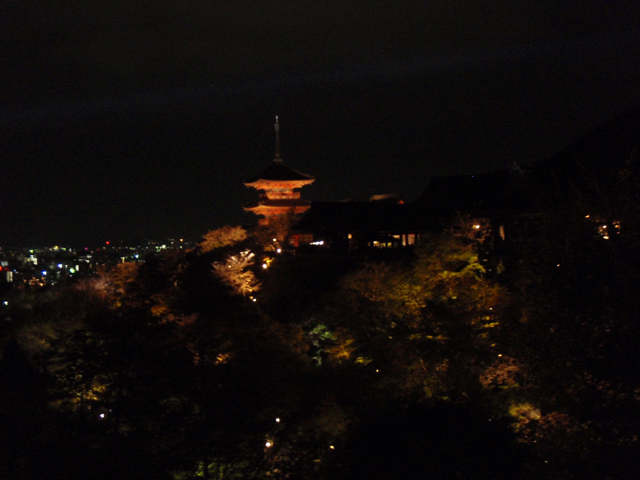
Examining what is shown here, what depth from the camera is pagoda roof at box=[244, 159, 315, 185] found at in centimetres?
3516

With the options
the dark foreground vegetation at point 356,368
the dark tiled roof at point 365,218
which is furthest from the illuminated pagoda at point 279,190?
the dark foreground vegetation at point 356,368

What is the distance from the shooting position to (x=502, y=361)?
12.7 metres

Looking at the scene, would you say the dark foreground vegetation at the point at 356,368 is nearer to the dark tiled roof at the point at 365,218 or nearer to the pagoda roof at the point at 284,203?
the dark tiled roof at the point at 365,218

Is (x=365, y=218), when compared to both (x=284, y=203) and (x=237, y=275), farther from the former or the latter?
(x=284, y=203)

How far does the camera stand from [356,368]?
17047mm

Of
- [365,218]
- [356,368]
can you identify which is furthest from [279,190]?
[356,368]

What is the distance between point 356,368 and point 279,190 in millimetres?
20572

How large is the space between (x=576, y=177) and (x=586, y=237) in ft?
34.7

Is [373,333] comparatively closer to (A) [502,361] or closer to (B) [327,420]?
(B) [327,420]

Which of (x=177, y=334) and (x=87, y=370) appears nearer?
(x=87, y=370)

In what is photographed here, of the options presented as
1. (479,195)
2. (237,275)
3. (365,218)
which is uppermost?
(479,195)

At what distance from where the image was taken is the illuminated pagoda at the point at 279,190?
35188mm

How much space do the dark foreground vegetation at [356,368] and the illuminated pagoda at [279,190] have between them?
399 inches

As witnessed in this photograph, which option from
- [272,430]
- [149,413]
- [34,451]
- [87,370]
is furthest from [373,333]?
[34,451]
